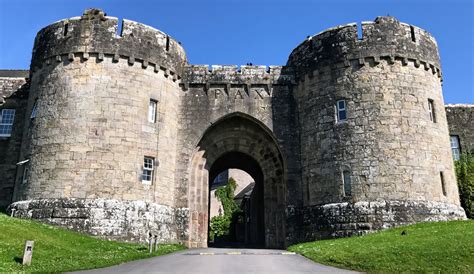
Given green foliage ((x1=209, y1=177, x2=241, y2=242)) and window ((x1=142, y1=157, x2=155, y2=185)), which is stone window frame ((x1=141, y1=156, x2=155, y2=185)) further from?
green foliage ((x1=209, y1=177, x2=241, y2=242))

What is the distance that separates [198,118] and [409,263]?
13.0 metres

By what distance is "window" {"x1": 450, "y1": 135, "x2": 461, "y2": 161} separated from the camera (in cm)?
2302

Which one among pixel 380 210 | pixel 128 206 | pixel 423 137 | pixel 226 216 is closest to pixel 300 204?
pixel 380 210

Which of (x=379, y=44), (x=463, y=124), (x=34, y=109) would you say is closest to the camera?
(x=379, y=44)

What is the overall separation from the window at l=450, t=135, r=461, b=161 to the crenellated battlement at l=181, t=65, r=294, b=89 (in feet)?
34.9

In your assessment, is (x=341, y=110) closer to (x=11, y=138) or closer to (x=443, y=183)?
(x=443, y=183)

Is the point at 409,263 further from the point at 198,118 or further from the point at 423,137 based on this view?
the point at 198,118

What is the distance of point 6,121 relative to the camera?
2170cm

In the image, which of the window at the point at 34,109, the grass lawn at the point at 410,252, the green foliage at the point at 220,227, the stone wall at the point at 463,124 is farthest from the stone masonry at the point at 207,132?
the green foliage at the point at 220,227

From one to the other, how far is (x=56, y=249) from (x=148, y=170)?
248 inches

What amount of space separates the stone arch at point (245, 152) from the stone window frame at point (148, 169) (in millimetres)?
2471

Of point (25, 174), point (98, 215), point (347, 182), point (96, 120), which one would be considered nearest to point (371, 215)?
point (347, 182)

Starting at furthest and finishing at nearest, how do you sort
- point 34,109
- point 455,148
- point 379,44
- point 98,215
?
point 455,148 → point 34,109 → point 379,44 → point 98,215

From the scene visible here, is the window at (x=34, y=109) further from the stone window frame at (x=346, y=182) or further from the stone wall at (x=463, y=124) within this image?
the stone wall at (x=463, y=124)
